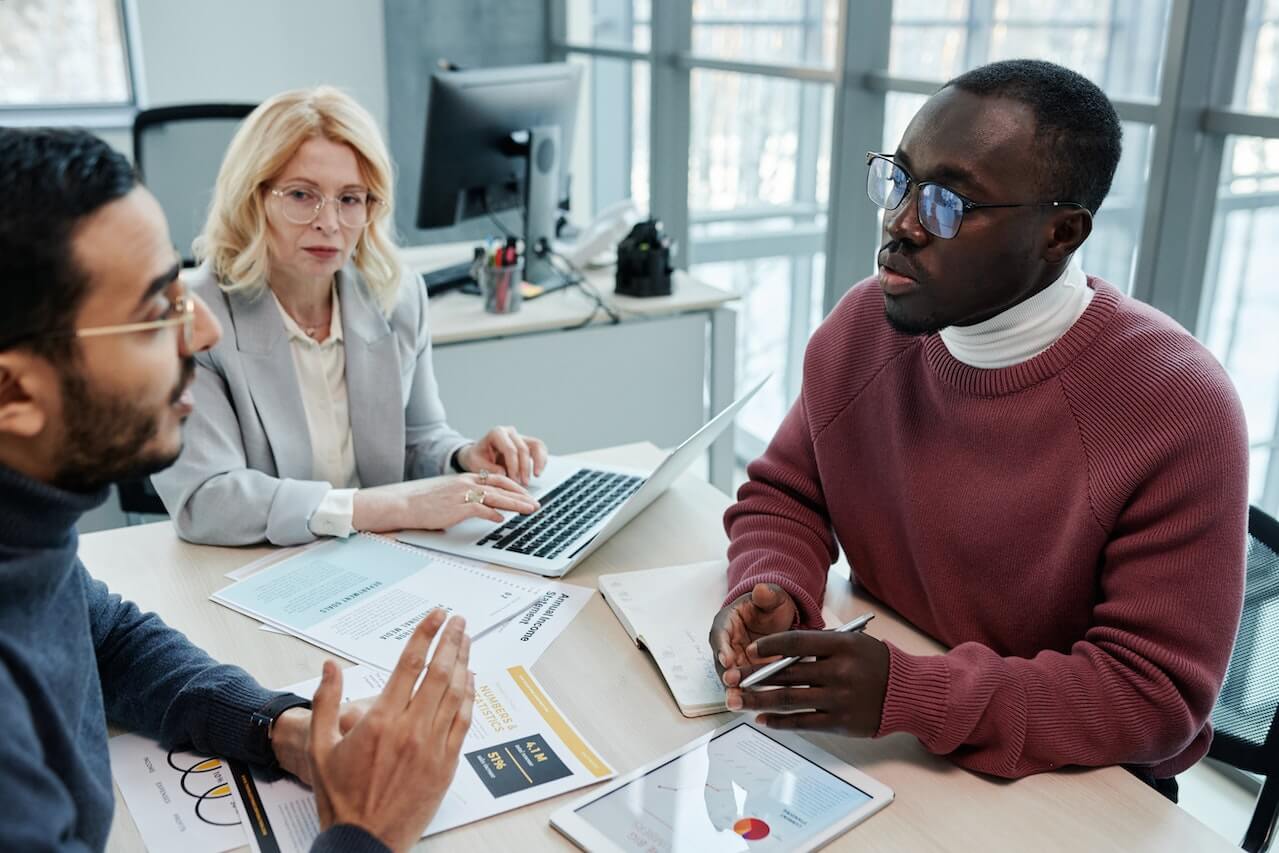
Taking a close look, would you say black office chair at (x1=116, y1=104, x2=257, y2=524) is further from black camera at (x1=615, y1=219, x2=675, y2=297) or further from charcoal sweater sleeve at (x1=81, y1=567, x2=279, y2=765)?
charcoal sweater sleeve at (x1=81, y1=567, x2=279, y2=765)

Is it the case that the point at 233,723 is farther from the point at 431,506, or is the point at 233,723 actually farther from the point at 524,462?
the point at 524,462

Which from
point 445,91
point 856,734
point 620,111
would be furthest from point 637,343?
point 620,111

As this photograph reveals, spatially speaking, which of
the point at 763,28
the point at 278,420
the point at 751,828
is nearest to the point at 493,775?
the point at 751,828

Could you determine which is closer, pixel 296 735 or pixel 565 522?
pixel 296 735

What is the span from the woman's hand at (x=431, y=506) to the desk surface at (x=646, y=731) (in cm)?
14

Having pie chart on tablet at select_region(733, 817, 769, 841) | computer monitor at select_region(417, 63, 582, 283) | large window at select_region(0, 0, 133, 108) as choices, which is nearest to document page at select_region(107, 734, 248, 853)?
pie chart on tablet at select_region(733, 817, 769, 841)

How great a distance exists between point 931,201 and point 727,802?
64 cm

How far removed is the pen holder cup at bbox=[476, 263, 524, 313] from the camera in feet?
8.38

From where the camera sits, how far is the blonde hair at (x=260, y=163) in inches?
66.6

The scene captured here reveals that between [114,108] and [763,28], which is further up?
[763,28]

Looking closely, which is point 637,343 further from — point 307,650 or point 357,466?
point 307,650

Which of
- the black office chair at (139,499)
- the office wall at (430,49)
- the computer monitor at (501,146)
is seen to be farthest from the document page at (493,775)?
the office wall at (430,49)

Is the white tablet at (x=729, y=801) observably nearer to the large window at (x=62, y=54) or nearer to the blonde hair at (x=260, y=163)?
the blonde hair at (x=260, y=163)

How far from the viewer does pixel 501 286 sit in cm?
256
